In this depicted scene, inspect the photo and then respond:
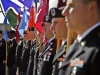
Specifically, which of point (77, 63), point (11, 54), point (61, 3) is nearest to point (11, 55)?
point (11, 54)

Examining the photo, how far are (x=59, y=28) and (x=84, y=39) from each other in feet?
4.86

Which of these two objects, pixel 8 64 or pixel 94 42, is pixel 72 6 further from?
pixel 8 64

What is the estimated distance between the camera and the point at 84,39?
5.39ft

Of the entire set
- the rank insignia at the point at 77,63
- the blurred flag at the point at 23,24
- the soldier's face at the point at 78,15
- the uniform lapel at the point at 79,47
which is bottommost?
the blurred flag at the point at 23,24

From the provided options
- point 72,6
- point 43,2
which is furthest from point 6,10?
point 72,6

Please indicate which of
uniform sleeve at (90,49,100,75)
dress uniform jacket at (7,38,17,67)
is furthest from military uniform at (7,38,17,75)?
uniform sleeve at (90,49,100,75)

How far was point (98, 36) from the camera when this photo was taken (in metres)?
1.58

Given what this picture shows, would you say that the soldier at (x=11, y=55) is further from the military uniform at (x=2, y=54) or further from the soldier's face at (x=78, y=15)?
the soldier's face at (x=78, y=15)

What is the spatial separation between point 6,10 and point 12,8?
0.26 m

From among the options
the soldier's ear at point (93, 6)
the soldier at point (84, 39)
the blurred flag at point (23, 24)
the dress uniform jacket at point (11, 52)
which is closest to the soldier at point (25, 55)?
the blurred flag at point (23, 24)

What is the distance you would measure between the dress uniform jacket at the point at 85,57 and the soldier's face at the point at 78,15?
4.2 inches

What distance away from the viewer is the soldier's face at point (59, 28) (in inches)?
121

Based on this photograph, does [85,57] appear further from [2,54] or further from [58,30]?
[2,54]

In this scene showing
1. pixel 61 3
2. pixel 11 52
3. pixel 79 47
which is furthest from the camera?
pixel 11 52
